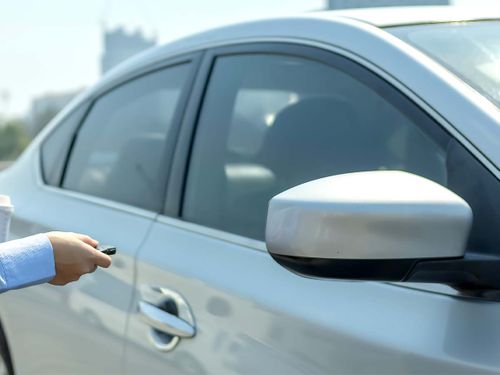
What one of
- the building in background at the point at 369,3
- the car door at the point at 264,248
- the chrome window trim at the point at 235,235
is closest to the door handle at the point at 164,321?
the car door at the point at 264,248

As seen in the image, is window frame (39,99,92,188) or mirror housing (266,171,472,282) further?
window frame (39,99,92,188)

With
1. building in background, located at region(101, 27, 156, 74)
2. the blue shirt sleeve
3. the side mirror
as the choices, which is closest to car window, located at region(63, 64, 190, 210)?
the blue shirt sleeve

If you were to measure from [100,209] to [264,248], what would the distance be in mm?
830

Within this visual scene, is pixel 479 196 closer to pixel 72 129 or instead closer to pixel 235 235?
pixel 235 235

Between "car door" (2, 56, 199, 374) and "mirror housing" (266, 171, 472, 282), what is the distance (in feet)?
3.11

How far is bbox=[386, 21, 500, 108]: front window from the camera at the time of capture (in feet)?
5.34

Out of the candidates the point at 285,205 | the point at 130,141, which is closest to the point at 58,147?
the point at 130,141

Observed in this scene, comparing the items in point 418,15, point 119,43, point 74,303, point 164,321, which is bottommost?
point 119,43

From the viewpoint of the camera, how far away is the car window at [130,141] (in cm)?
247

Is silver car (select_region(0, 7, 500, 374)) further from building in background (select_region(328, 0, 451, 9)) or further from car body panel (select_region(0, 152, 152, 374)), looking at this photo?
building in background (select_region(328, 0, 451, 9))

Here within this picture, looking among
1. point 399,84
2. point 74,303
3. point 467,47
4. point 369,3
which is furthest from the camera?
point 369,3

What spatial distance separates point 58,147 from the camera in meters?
3.07

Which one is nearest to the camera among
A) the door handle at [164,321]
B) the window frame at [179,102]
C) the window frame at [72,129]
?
the door handle at [164,321]

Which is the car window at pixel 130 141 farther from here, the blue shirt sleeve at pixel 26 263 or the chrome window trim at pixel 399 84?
the blue shirt sleeve at pixel 26 263
